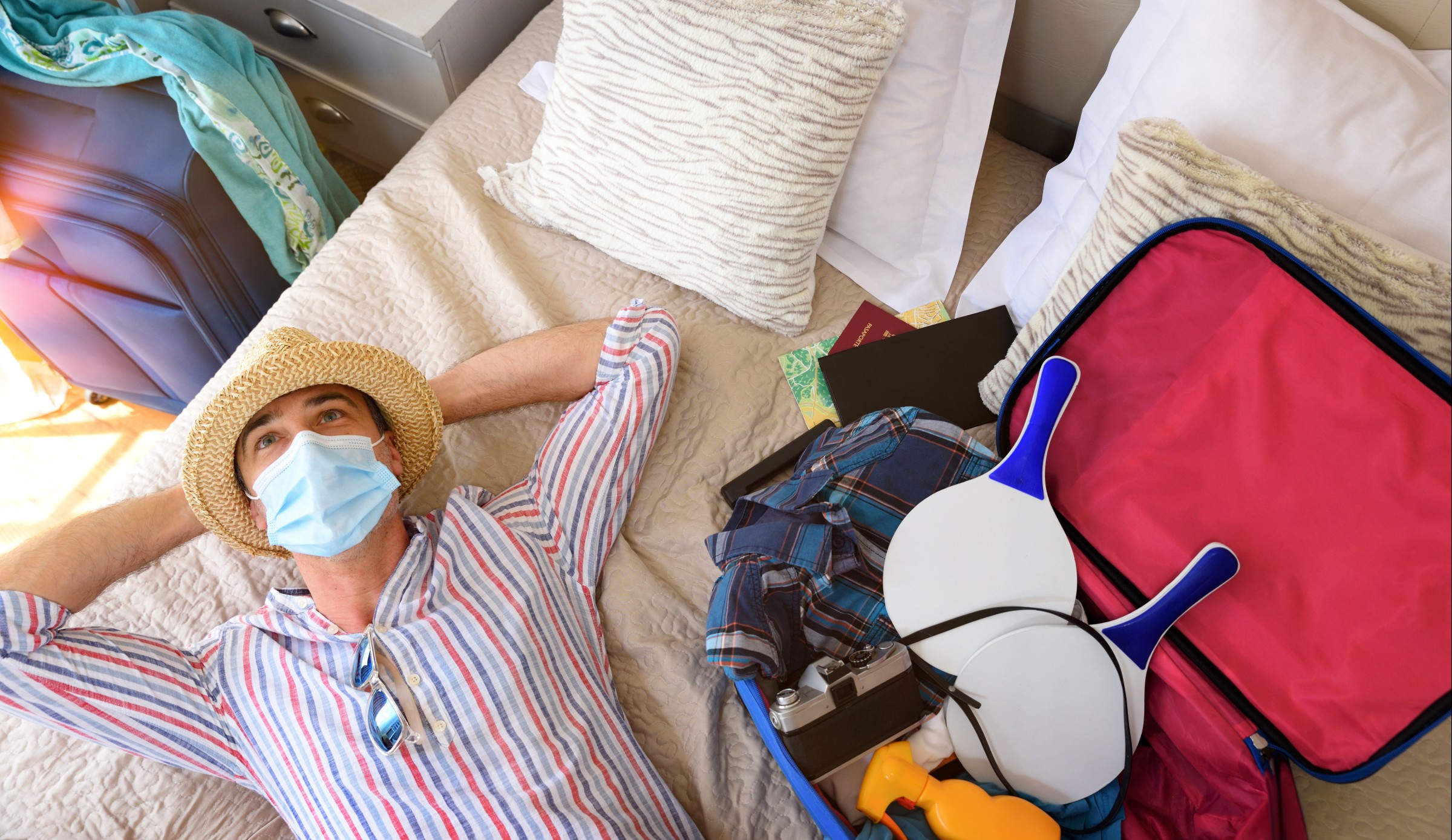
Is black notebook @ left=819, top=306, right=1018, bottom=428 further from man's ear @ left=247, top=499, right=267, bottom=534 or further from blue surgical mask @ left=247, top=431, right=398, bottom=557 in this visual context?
man's ear @ left=247, top=499, right=267, bottom=534

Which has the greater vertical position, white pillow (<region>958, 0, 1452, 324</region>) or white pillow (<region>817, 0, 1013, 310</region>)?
white pillow (<region>958, 0, 1452, 324</region>)

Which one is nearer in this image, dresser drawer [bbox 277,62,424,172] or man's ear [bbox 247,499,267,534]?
man's ear [bbox 247,499,267,534]

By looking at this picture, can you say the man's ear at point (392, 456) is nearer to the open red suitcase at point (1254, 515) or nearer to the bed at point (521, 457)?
the bed at point (521, 457)

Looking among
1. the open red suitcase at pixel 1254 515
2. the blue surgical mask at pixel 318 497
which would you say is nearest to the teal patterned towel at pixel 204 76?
the blue surgical mask at pixel 318 497

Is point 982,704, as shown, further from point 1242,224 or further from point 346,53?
point 346,53

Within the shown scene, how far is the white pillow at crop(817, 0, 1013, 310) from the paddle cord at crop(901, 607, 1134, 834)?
1.80 ft

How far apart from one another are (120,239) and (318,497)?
73 cm

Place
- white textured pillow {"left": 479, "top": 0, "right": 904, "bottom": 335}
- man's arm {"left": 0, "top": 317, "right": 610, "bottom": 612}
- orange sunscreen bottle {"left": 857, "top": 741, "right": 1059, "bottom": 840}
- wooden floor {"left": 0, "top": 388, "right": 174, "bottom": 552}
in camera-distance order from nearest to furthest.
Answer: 1. orange sunscreen bottle {"left": 857, "top": 741, "right": 1059, "bottom": 840}
2. man's arm {"left": 0, "top": 317, "right": 610, "bottom": 612}
3. white textured pillow {"left": 479, "top": 0, "right": 904, "bottom": 335}
4. wooden floor {"left": 0, "top": 388, "right": 174, "bottom": 552}

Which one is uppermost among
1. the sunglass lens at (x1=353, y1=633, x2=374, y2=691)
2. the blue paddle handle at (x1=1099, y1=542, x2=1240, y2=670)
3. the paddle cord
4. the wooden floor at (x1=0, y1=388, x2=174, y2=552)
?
the blue paddle handle at (x1=1099, y1=542, x2=1240, y2=670)

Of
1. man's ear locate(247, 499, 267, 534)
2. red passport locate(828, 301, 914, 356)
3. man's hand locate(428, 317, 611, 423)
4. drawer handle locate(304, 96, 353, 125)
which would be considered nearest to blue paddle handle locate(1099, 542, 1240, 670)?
red passport locate(828, 301, 914, 356)

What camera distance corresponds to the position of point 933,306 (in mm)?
1265

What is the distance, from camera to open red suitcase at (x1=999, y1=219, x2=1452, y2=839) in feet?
2.29

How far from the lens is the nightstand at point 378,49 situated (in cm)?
145

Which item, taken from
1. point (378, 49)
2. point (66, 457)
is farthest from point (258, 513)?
point (66, 457)
